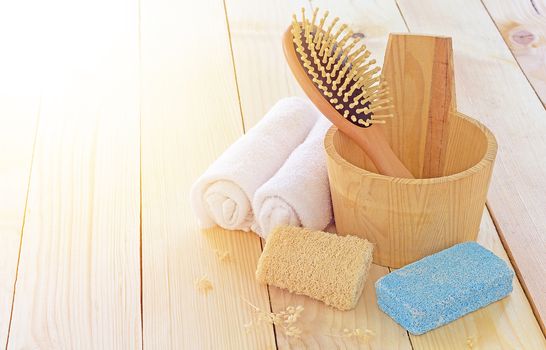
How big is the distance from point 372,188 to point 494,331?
0.20 metres

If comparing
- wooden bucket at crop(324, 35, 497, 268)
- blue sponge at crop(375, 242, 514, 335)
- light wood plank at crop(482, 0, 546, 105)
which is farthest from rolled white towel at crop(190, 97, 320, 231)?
light wood plank at crop(482, 0, 546, 105)

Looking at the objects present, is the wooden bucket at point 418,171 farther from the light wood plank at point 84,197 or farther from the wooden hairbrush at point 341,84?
the light wood plank at point 84,197

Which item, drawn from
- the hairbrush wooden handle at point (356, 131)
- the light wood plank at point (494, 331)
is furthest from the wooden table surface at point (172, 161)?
the hairbrush wooden handle at point (356, 131)

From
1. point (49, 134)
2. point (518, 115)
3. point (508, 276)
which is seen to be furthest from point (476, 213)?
point (49, 134)

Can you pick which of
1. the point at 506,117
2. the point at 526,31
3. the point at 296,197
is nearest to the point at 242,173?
the point at 296,197

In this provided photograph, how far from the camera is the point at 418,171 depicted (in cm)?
126

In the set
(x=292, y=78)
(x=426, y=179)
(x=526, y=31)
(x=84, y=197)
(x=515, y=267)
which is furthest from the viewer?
(x=526, y=31)

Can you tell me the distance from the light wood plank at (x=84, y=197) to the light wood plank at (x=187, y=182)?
2 cm

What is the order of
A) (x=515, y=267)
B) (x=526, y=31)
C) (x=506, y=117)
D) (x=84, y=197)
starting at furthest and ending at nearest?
(x=526, y=31) < (x=506, y=117) < (x=84, y=197) < (x=515, y=267)

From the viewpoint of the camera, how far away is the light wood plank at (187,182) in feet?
3.64

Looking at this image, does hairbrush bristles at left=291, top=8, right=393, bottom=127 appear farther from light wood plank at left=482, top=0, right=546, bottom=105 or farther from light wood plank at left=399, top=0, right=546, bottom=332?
light wood plank at left=482, top=0, right=546, bottom=105

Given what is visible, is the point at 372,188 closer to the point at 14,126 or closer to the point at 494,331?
the point at 494,331

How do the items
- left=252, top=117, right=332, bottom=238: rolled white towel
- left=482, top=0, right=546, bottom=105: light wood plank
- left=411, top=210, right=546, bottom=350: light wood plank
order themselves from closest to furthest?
left=411, top=210, right=546, bottom=350: light wood plank, left=252, top=117, right=332, bottom=238: rolled white towel, left=482, top=0, right=546, bottom=105: light wood plank

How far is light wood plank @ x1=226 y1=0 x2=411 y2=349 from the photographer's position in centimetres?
108
